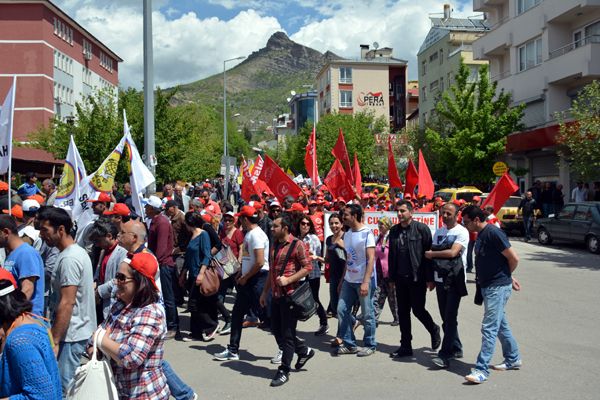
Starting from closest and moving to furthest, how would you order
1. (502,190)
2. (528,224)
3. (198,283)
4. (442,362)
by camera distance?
(442,362), (198,283), (502,190), (528,224)

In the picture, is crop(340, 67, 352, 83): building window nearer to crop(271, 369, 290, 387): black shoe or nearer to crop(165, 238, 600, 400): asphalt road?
crop(165, 238, 600, 400): asphalt road

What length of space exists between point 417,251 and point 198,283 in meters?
2.87

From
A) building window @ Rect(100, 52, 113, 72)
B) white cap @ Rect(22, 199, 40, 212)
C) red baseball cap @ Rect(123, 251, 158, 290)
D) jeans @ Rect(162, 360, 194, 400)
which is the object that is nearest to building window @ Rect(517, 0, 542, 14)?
white cap @ Rect(22, 199, 40, 212)

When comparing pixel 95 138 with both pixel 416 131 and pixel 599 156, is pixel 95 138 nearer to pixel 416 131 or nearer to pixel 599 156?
pixel 599 156

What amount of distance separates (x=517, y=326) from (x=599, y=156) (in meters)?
11.1

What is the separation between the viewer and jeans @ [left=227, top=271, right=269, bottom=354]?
7.49 meters

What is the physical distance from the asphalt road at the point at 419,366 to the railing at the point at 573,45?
21.4 meters

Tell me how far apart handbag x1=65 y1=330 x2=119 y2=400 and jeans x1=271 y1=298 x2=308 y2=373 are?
3.23 meters

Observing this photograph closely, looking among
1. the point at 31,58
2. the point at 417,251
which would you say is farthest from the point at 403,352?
the point at 31,58

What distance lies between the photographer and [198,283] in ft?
26.7

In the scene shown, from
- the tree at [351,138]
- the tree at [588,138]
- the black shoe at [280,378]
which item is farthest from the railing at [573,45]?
the black shoe at [280,378]

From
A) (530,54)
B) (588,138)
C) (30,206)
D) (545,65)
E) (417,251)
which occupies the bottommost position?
(417,251)

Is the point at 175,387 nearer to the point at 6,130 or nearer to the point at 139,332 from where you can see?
the point at 139,332

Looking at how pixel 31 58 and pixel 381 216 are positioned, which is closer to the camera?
pixel 381 216
